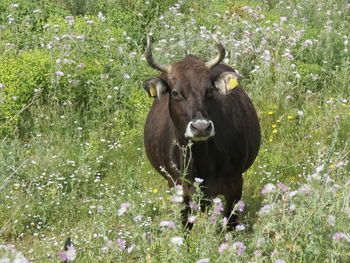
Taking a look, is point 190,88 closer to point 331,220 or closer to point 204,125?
point 204,125

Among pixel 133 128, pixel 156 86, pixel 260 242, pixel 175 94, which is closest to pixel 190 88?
pixel 175 94

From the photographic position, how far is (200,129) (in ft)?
15.9

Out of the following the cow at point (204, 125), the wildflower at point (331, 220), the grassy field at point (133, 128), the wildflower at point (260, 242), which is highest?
the wildflower at point (331, 220)

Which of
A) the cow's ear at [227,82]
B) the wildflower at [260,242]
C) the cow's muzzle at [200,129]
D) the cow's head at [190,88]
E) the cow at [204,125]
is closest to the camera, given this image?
the wildflower at [260,242]

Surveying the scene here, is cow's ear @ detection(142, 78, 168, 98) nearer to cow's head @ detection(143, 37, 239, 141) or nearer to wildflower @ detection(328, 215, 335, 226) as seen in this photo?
cow's head @ detection(143, 37, 239, 141)

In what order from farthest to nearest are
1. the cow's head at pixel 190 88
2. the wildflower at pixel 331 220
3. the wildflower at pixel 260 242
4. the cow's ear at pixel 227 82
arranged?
the cow's ear at pixel 227 82 → the cow's head at pixel 190 88 → the wildflower at pixel 260 242 → the wildflower at pixel 331 220

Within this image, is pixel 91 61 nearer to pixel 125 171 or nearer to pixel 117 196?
pixel 125 171

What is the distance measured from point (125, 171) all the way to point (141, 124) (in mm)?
888

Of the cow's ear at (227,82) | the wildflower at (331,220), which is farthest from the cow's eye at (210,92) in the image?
the wildflower at (331,220)

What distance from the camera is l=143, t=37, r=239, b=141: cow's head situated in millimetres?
5062

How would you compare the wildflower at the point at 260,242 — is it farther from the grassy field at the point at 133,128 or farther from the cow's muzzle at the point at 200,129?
the cow's muzzle at the point at 200,129

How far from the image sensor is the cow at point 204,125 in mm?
5211

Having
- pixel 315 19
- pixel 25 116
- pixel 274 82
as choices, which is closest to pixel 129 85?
pixel 25 116

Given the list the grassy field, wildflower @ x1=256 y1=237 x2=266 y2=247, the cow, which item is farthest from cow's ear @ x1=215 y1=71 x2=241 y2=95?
wildflower @ x1=256 y1=237 x2=266 y2=247
